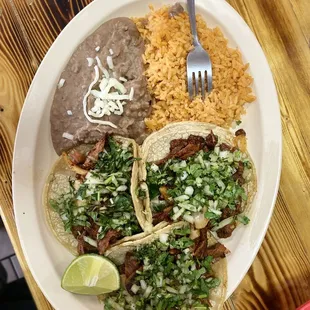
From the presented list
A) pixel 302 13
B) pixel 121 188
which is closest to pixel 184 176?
pixel 121 188

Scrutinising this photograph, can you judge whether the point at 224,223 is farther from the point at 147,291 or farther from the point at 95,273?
the point at 95,273

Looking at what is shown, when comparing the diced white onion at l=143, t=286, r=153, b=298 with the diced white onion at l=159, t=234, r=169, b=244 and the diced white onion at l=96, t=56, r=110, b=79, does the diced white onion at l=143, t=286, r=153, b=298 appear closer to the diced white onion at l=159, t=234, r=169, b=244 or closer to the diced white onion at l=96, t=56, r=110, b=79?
the diced white onion at l=159, t=234, r=169, b=244

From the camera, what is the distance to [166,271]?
2.06 m

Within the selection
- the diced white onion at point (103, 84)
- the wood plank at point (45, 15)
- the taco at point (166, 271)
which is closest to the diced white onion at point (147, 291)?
the taco at point (166, 271)

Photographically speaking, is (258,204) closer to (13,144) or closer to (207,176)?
(207,176)

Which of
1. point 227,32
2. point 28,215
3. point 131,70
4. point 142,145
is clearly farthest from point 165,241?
point 227,32

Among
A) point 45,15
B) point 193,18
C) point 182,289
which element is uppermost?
point 45,15

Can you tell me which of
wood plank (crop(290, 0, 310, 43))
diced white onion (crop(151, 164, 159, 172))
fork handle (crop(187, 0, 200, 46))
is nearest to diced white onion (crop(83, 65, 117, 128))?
diced white onion (crop(151, 164, 159, 172))

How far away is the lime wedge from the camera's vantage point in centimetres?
202

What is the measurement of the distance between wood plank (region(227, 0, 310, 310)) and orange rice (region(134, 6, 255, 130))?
0.79 ft

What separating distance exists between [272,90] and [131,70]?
0.64 m

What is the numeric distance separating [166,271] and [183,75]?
2.90 feet

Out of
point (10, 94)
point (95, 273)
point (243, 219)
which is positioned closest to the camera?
point (95, 273)

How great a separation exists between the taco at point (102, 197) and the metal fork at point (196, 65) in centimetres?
40
